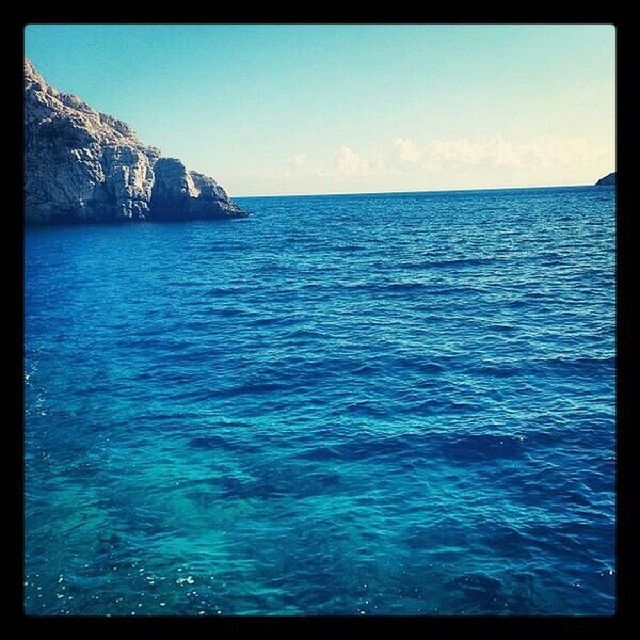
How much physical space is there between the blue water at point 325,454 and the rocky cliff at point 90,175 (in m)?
60.2

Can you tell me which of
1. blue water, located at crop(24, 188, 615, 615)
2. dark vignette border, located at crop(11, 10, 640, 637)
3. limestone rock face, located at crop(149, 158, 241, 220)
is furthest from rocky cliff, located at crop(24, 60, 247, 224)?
dark vignette border, located at crop(11, 10, 640, 637)

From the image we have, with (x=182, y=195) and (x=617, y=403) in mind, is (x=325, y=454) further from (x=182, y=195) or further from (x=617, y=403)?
(x=182, y=195)

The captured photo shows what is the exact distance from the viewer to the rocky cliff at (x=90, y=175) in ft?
279

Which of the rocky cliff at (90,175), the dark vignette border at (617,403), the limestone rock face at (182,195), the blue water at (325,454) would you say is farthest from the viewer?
the limestone rock face at (182,195)

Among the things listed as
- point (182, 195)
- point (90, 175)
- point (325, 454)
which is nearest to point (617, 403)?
point (325, 454)

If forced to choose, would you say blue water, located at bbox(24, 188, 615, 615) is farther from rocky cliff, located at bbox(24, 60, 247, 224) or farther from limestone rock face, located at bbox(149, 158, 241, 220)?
limestone rock face, located at bbox(149, 158, 241, 220)

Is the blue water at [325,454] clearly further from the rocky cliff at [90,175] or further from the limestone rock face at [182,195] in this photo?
the limestone rock face at [182,195]

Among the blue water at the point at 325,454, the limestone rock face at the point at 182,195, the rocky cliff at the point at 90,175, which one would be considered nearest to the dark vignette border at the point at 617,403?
the blue water at the point at 325,454

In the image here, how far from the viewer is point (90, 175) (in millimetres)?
87750

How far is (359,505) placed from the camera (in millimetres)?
12195

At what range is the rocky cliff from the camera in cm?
8519

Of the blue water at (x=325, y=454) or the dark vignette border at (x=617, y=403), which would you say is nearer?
the dark vignette border at (x=617, y=403)

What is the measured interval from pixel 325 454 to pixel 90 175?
87143 mm
